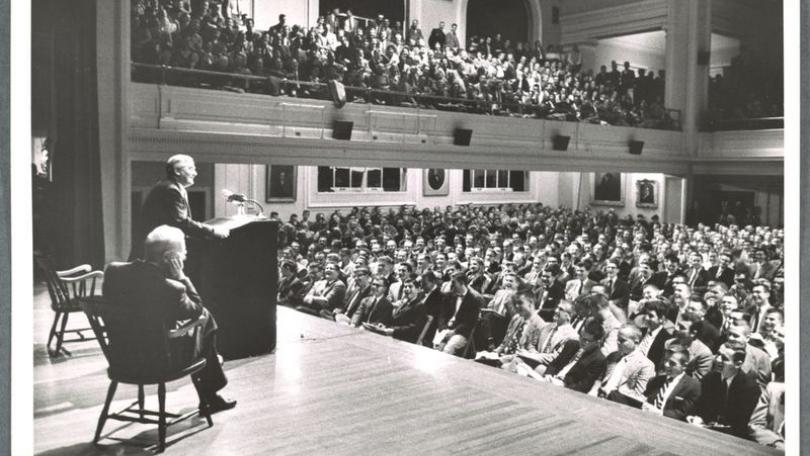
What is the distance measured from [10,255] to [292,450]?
1.67 metres

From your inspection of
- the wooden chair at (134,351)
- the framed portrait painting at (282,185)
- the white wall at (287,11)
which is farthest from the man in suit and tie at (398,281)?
the white wall at (287,11)

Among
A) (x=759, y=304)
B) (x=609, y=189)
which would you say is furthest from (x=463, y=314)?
(x=609, y=189)

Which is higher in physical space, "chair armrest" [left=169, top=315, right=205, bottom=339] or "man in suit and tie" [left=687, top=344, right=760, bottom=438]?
"chair armrest" [left=169, top=315, right=205, bottom=339]

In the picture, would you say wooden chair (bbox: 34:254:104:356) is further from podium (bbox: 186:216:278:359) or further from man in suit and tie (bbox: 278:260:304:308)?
man in suit and tie (bbox: 278:260:304:308)

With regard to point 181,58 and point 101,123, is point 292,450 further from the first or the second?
point 181,58

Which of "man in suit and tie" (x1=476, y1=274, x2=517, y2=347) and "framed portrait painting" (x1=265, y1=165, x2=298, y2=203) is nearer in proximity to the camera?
"man in suit and tie" (x1=476, y1=274, x2=517, y2=347)

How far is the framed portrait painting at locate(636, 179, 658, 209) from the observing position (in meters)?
15.2

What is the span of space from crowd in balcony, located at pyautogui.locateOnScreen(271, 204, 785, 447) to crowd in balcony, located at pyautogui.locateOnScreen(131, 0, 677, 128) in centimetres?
230

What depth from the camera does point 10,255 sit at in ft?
9.40

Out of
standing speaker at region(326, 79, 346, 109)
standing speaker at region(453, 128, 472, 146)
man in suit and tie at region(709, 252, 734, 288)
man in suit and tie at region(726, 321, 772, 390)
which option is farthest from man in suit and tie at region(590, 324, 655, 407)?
standing speaker at region(453, 128, 472, 146)

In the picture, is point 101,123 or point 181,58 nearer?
point 101,123

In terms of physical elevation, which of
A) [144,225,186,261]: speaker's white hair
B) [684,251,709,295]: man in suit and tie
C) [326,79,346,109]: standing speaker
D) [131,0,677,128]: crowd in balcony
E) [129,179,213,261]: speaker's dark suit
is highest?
[131,0,677,128]: crowd in balcony

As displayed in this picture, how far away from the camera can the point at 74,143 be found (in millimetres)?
4973

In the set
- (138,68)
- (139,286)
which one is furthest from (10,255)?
(138,68)
